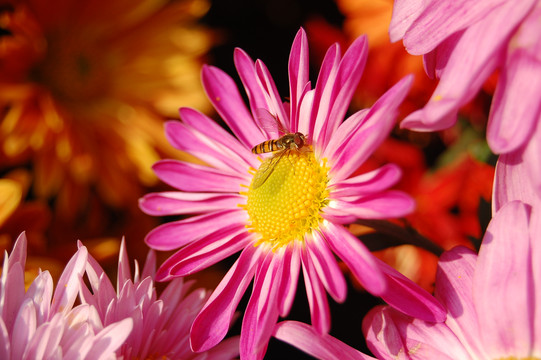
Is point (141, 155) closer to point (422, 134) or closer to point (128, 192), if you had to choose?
point (128, 192)

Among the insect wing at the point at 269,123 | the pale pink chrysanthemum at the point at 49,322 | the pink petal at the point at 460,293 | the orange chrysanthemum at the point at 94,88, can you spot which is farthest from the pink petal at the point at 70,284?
the orange chrysanthemum at the point at 94,88

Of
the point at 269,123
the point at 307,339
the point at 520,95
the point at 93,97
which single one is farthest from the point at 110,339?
the point at 93,97

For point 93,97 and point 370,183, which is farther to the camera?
point 93,97

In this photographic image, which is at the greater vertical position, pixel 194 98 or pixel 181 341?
pixel 194 98

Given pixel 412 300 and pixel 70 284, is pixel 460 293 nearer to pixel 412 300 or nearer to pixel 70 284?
pixel 412 300

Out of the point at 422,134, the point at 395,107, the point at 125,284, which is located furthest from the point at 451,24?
the point at 422,134

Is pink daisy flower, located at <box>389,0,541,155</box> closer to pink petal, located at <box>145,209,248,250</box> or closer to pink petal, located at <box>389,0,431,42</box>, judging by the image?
pink petal, located at <box>389,0,431,42</box>
